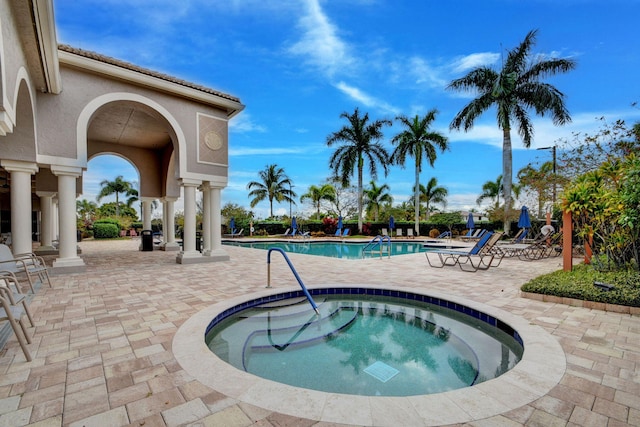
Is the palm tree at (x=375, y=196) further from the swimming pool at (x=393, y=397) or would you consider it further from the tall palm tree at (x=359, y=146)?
the swimming pool at (x=393, y=397)

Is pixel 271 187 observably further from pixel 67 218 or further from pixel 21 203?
pixel 21 203

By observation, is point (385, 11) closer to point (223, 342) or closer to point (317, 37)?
point (317, 37)

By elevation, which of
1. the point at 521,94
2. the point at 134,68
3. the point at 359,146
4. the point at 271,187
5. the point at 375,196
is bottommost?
the point at 375,196

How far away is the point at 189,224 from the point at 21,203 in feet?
13.6

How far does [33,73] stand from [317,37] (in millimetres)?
7981

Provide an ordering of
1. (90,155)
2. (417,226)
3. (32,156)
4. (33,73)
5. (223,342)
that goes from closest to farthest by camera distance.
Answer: (223,342)
(33,73)
(32,156)
(90,155)
(417,226)

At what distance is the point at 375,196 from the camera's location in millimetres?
32281

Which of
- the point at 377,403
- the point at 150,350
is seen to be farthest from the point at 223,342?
the point at 377,403

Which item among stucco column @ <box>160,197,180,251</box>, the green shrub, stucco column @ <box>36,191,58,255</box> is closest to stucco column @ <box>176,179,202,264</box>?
stucco column @ <box>160,197,180,251</box>

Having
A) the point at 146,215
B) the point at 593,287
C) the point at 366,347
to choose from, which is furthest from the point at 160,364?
the point at 146,215

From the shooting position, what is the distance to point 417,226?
25.3m

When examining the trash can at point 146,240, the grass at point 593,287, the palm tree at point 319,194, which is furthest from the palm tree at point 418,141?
the grass at point 593,287

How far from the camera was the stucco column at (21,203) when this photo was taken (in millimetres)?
7590

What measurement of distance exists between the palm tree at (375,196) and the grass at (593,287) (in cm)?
2639
